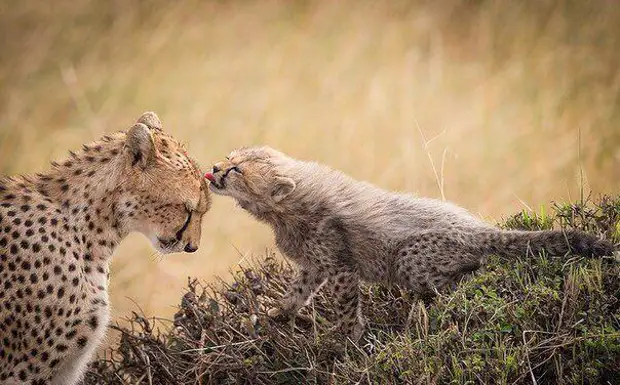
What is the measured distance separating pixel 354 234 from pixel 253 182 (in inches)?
20.0

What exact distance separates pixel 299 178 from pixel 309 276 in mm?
546

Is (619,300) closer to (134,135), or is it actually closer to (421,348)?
(421,348)

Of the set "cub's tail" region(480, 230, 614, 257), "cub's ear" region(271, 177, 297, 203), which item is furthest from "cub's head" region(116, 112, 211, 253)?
"cub's tail" region(480, 230, 614, 257)

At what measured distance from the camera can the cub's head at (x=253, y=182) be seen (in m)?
4.52

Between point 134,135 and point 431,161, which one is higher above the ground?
point 431,161

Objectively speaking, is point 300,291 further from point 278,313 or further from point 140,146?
point 140,146

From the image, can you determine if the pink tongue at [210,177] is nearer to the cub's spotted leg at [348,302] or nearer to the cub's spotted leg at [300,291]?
the cub's spotted leg at [300,291]

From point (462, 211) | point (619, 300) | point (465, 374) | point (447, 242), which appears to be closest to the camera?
point (465, 374)

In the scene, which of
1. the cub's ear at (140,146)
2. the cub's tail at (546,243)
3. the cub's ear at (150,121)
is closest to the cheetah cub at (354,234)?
the cub's tail at (546,243)

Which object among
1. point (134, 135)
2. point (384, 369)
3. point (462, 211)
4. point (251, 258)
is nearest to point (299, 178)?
point (251, 258)

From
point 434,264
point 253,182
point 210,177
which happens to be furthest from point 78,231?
point 434,264

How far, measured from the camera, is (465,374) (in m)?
3.38

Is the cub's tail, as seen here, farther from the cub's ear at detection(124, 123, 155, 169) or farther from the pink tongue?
the cub's ear at detection(124, 123, 155, 169)

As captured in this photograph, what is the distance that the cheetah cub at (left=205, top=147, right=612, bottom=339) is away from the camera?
406 centimetres
